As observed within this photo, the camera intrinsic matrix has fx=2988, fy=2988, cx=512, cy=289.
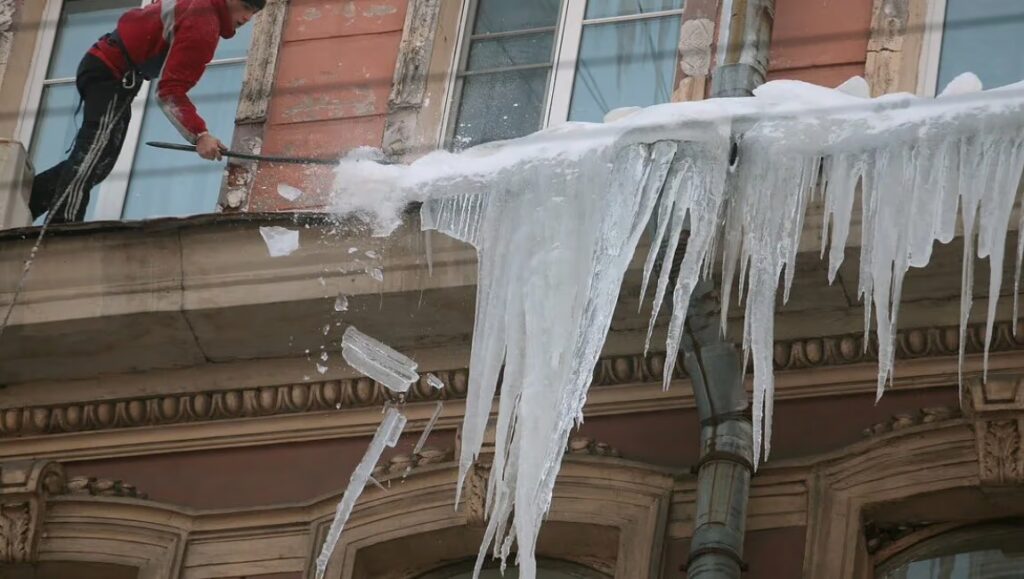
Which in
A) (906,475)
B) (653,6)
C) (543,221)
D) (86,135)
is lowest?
(906,475)

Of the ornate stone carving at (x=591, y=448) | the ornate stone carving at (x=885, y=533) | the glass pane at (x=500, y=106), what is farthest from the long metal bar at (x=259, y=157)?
the ornate stone carving at (x=885, y=533)

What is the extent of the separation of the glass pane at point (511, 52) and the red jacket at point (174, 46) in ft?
3.22

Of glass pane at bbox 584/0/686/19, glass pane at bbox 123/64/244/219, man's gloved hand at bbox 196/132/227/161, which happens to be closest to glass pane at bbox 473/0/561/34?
glass pane at bbox 584/0/686/19

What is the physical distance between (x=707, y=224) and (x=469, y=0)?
2.38 m

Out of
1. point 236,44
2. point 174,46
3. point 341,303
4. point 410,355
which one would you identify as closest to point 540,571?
point 410,355

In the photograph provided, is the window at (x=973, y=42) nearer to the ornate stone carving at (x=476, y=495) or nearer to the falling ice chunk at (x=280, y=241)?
the ornate stone carving at (x=476, y=495)

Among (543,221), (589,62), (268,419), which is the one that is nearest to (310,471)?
(268,419)

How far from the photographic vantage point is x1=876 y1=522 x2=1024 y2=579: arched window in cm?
995

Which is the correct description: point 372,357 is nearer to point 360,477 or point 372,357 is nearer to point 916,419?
point 360,477

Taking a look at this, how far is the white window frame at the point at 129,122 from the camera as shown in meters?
11.9

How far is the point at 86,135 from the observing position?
466 inches

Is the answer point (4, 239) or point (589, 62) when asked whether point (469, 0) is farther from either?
point (4, 239)

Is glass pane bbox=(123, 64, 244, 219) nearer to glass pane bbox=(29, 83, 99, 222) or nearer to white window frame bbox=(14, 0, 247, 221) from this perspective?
white window frame bbox=(14, 0, 247, 221)

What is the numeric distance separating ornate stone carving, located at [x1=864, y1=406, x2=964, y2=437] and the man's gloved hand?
2.77 meters
